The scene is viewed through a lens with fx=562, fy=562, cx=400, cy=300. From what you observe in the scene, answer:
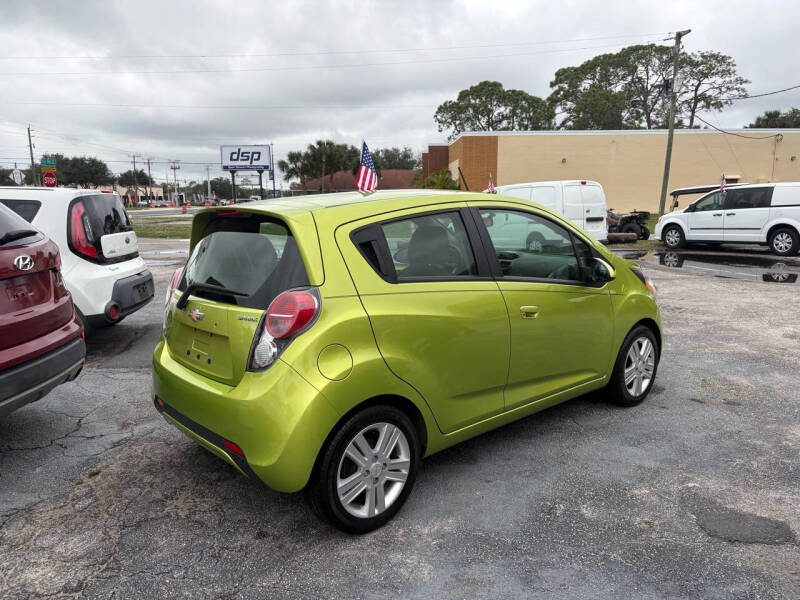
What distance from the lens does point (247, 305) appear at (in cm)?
257

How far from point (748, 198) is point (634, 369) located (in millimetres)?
13357

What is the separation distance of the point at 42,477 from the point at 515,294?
2904 millimetres

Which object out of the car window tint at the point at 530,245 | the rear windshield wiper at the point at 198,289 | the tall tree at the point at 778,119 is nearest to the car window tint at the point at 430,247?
the car window tint at the point at 530,245

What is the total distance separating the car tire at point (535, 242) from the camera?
3.70m

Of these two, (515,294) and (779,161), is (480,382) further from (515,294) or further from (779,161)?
(779,161)

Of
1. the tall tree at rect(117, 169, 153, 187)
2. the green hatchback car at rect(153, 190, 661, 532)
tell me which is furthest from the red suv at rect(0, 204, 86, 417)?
the tall tree at rect(117, 169, 153, 187)

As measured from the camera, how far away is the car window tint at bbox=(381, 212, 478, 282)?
285cm

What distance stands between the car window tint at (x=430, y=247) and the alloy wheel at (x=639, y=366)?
1.76 metres

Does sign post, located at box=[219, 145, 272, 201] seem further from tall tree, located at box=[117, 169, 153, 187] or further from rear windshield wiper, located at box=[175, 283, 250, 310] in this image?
tall tree, located at box=[117, 169, 153, 187]

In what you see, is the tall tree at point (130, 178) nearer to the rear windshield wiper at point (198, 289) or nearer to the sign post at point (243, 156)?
the sign post at point (243, 156)

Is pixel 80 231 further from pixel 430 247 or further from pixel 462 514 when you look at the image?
pixel 462 514

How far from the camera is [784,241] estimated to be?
46.4ft

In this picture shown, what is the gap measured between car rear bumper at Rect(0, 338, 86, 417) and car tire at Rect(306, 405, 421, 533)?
173 centimetres

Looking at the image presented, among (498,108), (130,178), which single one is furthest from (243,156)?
(130,178)
